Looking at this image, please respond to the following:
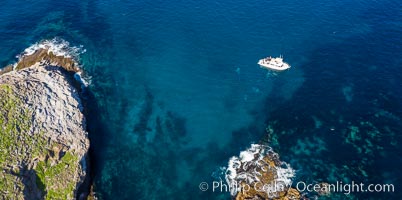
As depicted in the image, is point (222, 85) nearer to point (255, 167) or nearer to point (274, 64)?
point (274, 64)

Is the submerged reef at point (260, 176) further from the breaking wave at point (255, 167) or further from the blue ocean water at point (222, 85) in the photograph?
the blue ocean water at point (222, 85)

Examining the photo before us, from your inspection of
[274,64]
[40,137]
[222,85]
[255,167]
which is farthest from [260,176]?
[40,137]

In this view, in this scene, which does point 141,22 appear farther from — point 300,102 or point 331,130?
point 331,130

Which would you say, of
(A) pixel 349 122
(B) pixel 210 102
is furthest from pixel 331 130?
(B) pixel 210 102

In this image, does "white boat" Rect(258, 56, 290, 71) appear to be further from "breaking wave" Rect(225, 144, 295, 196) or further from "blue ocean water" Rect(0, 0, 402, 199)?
"breaking wave" Rect(225, 144, 295, 196)

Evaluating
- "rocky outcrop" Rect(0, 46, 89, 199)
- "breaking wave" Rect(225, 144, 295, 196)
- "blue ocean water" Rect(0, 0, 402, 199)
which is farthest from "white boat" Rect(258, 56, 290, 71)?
"rocky outcrop" Rect(0, 46, 89, 199)
